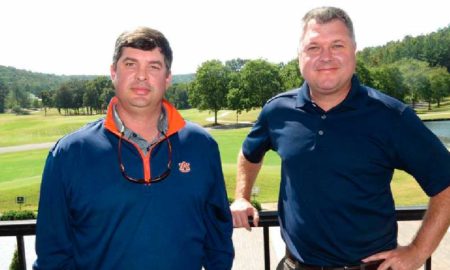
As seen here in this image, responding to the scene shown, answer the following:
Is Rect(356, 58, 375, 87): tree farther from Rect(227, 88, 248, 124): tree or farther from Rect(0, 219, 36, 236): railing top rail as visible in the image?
Rect(0, 219, 36, 236): railing top rail

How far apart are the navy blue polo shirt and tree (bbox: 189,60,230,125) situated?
74.4 meters

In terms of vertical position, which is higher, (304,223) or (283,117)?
(283,117)

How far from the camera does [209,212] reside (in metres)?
2.42

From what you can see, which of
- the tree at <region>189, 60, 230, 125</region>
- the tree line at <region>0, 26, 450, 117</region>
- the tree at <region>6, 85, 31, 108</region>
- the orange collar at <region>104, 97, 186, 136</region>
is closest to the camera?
the orange collar at <region>104, 97, 186, 136</region>

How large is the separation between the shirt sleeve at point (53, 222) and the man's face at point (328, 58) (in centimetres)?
149

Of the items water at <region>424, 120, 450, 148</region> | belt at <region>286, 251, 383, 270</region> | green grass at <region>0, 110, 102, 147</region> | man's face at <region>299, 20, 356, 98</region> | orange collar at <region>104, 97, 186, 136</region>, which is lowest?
green grass at <region>0, 110, 102, 147</region>

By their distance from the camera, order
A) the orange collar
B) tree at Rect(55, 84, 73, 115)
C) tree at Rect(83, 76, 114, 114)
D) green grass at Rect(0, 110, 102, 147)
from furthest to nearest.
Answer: tree at Rect(55, 84, 73, 115) < tree at Rect(83, 76, 114, 114) < green grass at Rect(0, 110, 102, 147) < the orange collar

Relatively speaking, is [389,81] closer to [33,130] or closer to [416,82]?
[416,82]

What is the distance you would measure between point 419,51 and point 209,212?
132 metres

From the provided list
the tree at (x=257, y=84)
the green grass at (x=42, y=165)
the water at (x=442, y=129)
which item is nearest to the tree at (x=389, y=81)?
the green grass at (x=42, y=165)

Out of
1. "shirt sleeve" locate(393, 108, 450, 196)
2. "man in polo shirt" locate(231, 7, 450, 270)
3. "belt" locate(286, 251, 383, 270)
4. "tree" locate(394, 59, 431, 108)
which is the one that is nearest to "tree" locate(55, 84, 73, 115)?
"tree" locate(394, 59, 431, 108)

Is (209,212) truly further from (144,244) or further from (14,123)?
(14,123)

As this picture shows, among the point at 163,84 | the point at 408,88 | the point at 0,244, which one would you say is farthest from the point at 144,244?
the point at 408,88

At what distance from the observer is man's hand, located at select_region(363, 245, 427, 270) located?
239 cm
